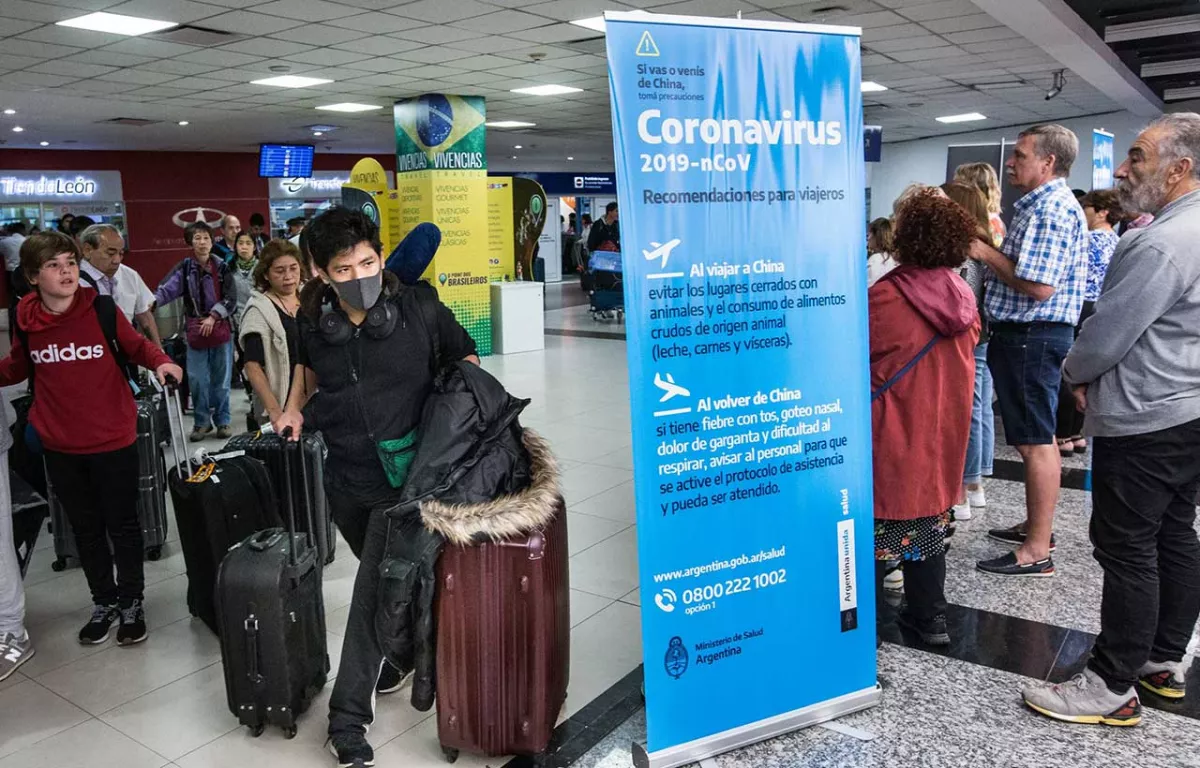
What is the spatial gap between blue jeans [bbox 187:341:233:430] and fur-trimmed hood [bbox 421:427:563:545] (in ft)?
14.5

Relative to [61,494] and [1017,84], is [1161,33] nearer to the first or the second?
[1017,84]

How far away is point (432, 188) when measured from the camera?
369 inches

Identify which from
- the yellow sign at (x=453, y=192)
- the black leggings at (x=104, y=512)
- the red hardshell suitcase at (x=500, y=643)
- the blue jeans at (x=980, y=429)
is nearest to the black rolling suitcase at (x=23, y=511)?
the black leggings at (x=104, y=512)

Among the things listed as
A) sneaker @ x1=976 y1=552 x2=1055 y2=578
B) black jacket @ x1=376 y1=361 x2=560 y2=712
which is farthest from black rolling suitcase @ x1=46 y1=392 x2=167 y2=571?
sneaker @ x1=976 y1=552 x2=1055 y2=578

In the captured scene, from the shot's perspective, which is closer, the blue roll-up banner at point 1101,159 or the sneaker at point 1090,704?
the sneaker at point 1090,704

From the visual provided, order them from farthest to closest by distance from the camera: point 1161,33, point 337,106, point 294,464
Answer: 1. point 337,106
2. point 1161,33
3. point 294,464

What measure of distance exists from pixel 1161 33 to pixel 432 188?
6.87 metres

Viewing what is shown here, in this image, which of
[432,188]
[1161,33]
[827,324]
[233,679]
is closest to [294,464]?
[233,679]

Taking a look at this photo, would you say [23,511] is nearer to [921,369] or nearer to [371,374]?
[371,374]

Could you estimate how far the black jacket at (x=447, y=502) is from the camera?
2.09 metres

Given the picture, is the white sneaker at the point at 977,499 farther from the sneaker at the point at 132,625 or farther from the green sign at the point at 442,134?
the green sign at the point at 442,134

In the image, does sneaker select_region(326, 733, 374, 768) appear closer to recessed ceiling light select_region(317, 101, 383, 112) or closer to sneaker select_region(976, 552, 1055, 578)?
sneaker select_region(976, 552, 1055, 578)

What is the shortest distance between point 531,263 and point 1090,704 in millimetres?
10241

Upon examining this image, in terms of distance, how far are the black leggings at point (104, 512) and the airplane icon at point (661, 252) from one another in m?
2.01
